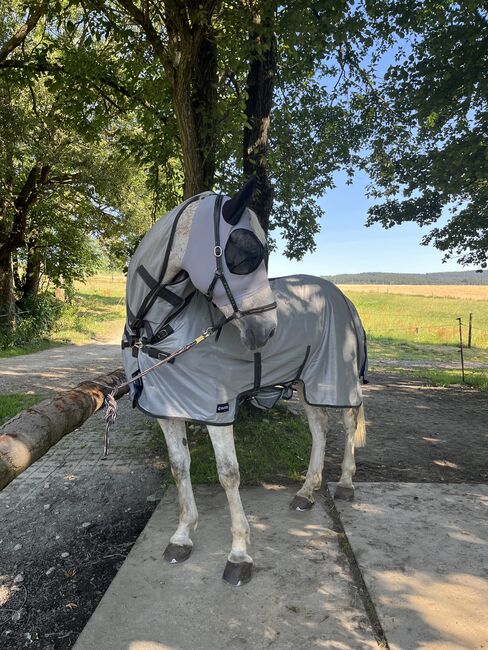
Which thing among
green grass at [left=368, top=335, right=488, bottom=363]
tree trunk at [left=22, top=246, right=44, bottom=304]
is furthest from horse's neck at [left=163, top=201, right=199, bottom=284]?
tree trunk at [left=22, top=246, right=44, bottom=304]

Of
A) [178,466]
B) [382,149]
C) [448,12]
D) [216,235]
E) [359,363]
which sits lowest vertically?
[178,466]

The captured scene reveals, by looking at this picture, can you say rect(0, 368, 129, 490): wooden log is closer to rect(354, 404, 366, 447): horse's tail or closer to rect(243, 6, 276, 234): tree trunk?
rect(354, 404, 366, 447): horse's tail

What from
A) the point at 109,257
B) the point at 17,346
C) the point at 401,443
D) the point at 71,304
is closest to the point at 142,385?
the point at 401,443

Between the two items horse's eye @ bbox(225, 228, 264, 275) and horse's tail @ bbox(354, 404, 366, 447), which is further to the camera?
horse's tail @ bbox(354, 404, 366, 447)

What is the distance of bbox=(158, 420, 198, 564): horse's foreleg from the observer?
282 cm

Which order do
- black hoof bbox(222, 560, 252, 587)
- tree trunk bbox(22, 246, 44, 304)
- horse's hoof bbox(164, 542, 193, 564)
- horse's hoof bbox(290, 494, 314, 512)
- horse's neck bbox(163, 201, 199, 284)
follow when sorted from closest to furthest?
horse's neck bbox(163, 201, 199, 284) → black hoof bbox(222, 560, 252, 587) → horse's hoof bbox(164, 542, 193, 564) → horse's hoof bbox(290, 494, 314, 512) → tree trunk bbox(22, 246, 44, 304)

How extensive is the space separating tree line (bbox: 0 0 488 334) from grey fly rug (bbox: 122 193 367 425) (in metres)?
2.52

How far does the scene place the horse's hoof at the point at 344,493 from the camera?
3562 millimetres

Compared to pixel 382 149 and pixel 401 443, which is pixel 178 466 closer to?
pixel 401 443

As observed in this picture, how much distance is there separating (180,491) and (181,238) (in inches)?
69.2

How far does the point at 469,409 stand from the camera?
702 centimetres

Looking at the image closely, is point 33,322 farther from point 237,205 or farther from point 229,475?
point 237,205

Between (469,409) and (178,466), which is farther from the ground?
(178,466)

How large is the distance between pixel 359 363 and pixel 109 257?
17068 mm
